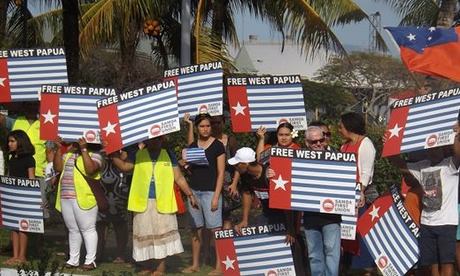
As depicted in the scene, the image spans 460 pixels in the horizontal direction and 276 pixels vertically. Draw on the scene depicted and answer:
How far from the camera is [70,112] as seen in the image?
940cm

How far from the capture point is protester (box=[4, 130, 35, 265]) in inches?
395

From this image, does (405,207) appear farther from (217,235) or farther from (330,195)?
(217,235)

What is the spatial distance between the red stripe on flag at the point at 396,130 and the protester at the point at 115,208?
306 cm

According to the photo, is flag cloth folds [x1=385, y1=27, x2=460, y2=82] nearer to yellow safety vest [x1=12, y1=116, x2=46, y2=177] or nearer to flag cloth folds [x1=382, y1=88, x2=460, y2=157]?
flag cloth folds [x1=382, y1=88, x2=460, y2=157]

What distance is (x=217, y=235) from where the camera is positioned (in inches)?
344

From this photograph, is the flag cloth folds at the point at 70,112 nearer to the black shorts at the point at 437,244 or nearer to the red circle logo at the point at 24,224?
the red circle logo at the point at 24,224

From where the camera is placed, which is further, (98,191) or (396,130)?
(98,191)

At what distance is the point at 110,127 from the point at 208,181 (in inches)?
49.1

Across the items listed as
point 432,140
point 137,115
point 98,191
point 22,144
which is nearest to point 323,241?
point 432,140

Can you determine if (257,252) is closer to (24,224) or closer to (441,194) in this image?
(441,194)

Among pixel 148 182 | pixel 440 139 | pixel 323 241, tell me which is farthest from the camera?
pixel 148 182

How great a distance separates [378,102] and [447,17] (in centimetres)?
3506

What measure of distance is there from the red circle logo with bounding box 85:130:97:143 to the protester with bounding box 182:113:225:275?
1.05m

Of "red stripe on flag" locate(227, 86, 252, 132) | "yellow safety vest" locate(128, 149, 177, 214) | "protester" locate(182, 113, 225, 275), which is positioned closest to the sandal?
"protester" locate(182, 113, 225, 275)
